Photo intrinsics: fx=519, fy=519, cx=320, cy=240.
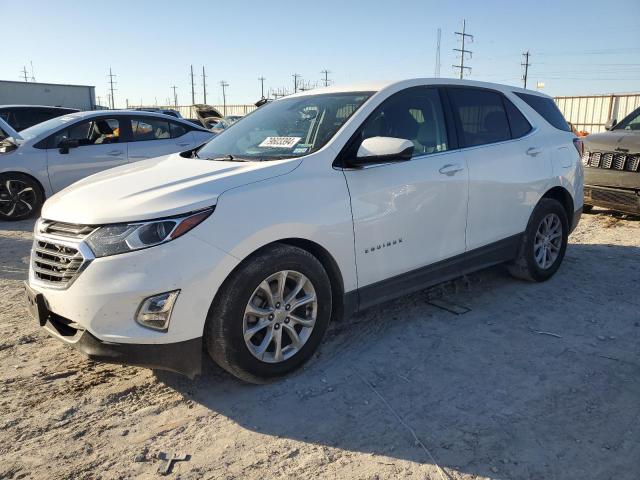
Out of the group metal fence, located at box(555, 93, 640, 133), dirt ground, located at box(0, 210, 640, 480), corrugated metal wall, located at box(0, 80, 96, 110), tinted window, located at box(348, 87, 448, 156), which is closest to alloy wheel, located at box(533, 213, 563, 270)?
dirt ground, located at box(0, 210, 640, 480)

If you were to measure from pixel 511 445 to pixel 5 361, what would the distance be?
312cm

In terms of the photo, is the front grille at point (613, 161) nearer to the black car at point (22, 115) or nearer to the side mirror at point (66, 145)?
the side mirror at point (66, 145)

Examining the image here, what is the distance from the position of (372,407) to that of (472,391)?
2.05 feet

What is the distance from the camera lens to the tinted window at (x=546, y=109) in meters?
4.92

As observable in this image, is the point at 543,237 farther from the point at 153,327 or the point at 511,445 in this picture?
the point at 153,327

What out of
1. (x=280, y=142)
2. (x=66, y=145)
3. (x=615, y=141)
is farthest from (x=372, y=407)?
(x=66, y=145)

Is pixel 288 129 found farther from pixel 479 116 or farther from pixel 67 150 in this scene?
pixel 67 150

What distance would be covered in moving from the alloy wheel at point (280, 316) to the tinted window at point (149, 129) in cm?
609

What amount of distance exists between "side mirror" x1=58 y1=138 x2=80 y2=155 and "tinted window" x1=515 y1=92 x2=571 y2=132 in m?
6.11

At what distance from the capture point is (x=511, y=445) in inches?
99.9

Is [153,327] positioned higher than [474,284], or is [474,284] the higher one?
[153,327]

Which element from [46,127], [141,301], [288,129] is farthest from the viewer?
[46,127]

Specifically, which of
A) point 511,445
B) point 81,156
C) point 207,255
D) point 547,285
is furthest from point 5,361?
point 81,156

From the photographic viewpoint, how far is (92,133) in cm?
795
